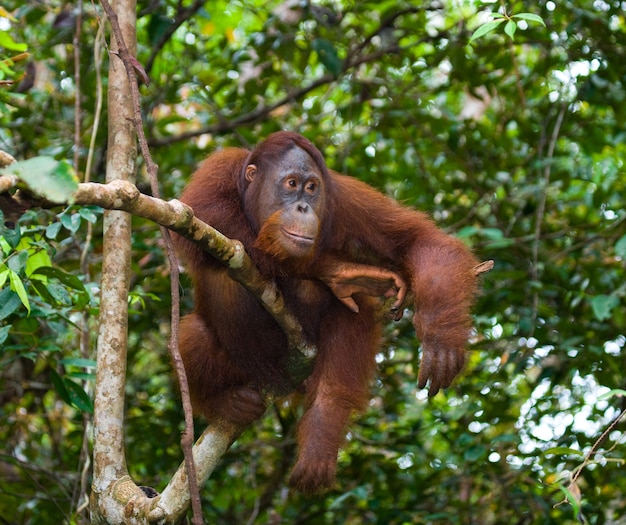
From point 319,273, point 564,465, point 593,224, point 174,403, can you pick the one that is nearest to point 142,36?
point 174,403

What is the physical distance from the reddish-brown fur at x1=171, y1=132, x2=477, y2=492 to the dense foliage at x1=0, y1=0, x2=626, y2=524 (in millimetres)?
739

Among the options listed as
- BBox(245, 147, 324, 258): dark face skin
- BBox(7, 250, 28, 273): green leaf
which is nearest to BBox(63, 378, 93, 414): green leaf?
BBox(7, 250, 28, 273): green leaf

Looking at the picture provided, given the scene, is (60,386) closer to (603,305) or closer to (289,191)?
(289,191)

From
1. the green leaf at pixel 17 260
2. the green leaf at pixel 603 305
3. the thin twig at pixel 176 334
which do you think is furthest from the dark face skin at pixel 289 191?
the green leaf at pixel 603 305

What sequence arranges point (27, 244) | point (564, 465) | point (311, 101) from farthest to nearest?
point (311, 101)
point (564, 465)
point (27, 244)

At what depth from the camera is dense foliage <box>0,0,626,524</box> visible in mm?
4878

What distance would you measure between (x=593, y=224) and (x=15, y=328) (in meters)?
3.78

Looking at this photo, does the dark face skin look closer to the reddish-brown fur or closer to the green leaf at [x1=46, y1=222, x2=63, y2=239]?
the reddish-brown fur

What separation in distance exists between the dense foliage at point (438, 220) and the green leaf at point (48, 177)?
9.05ft

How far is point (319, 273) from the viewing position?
3.97 metres

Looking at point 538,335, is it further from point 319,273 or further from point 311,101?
point 311,101

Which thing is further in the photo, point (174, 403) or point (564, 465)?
point (174, 403)

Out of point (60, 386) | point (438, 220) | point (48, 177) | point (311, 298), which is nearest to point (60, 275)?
point (60, 386)

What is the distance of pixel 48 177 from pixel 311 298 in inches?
103
